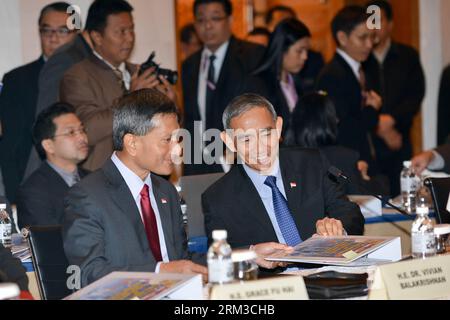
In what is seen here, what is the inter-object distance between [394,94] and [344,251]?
15.2ft

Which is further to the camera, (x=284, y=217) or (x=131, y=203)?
(x=284, y=217)

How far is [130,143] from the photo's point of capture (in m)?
3.34

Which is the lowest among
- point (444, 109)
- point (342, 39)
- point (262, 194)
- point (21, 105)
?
point (262, 194)

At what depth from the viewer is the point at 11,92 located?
605 centimetres

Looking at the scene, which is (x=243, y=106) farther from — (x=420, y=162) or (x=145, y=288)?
(x=420, y=162)

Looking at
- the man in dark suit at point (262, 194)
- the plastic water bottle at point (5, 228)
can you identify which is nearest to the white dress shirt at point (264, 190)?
the man in dark suit at point (262, 194)

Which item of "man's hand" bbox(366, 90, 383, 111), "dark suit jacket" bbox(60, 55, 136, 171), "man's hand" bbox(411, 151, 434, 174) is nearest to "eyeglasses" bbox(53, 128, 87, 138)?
"dark suit jacket" bbox(60, 55, 136, 171)

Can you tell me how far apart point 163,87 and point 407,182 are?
1742 millimetres

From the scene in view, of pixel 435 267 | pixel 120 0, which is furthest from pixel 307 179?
pixel 120 0

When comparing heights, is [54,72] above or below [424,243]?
above

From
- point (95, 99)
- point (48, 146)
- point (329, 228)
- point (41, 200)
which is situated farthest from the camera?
point (95, 99)

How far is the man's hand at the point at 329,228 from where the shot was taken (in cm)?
343

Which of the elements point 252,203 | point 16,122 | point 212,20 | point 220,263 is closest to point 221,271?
point 220,263
